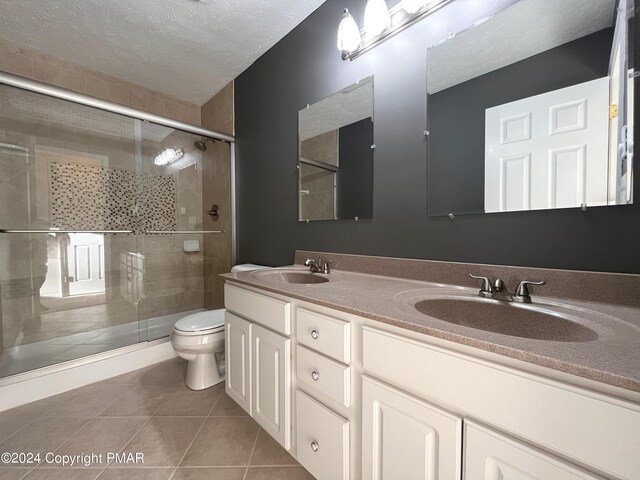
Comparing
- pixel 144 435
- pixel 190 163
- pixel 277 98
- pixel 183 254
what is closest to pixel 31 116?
pixel 190 163

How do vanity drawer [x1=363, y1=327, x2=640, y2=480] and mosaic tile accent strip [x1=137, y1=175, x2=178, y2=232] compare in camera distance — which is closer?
vanity drawer [x1=363, y1=327, x2=640, y2=480]

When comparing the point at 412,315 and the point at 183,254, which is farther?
the point at 183,254

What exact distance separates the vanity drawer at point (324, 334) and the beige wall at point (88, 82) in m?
2.58

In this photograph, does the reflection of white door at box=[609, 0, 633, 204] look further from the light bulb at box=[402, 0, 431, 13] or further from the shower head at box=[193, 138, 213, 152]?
the shower head at box=[193, 138, 213, 152]

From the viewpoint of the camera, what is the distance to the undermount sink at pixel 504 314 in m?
0.67

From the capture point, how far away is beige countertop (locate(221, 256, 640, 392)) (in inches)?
16.6

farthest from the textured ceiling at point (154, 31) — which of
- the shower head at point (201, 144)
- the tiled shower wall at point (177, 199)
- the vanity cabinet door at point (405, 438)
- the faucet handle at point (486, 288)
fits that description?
the vanity cabinet door at point (405, 438)

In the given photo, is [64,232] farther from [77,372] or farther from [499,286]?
[499,286]

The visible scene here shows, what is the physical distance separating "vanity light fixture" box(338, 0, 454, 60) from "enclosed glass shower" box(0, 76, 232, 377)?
1.49m

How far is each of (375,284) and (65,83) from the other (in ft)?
9.50

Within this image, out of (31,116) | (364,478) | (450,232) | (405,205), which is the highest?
(31,116)

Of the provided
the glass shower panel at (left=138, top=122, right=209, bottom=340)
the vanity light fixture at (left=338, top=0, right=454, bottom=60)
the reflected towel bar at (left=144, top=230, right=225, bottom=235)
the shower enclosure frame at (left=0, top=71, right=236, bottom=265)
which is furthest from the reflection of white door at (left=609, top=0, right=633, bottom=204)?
the glass shower panel at (left=138, top=122, right=209, bottom=340)

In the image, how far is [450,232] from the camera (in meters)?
1.07

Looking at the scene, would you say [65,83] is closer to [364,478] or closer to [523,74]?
[523,74]
